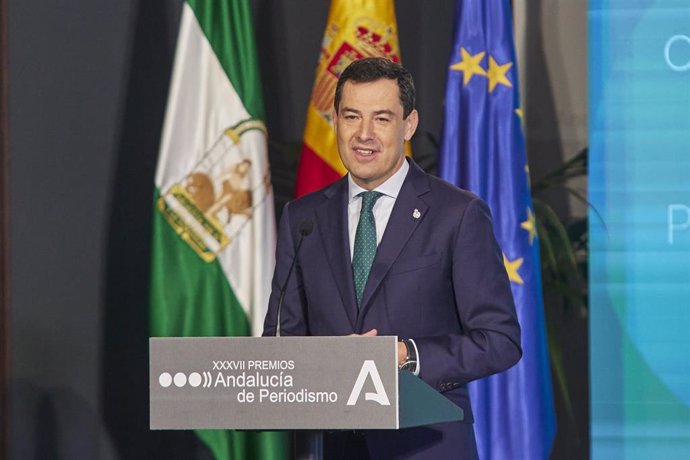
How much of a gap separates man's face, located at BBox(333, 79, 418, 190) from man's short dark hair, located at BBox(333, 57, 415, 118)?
10 mm

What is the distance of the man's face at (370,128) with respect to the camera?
2.58 meters

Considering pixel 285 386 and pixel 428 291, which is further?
pixel 428 291

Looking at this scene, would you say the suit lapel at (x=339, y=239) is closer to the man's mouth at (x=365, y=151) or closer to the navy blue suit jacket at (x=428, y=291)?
the navy blue suit jacket at (x=428, y=291)

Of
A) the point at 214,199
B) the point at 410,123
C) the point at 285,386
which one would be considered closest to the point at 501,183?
the point at 214,199

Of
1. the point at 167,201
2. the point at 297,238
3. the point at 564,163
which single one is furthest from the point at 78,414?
the point at 297,238

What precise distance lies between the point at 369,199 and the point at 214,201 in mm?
2029

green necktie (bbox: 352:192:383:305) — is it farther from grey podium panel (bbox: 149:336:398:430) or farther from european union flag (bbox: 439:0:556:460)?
european union flag (bbox: 439:0:556:460)

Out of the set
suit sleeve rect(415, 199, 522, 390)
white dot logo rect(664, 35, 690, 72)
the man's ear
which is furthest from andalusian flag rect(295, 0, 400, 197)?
suit sleeve rect(415, 199, 522, 390)

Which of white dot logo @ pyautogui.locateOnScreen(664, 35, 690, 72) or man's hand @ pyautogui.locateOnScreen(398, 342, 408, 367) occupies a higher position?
white dot logo @ pyautogui.locateOnScreen(664, 35, 690, 72)

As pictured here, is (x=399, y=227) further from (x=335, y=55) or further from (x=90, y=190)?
(x=90, y=190)

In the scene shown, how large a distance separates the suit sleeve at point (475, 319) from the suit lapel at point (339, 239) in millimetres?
195

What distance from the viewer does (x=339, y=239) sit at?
8.43 ft

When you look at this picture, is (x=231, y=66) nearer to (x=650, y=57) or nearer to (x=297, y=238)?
(x=650, y=57)

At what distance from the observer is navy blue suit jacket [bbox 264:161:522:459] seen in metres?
2.42
